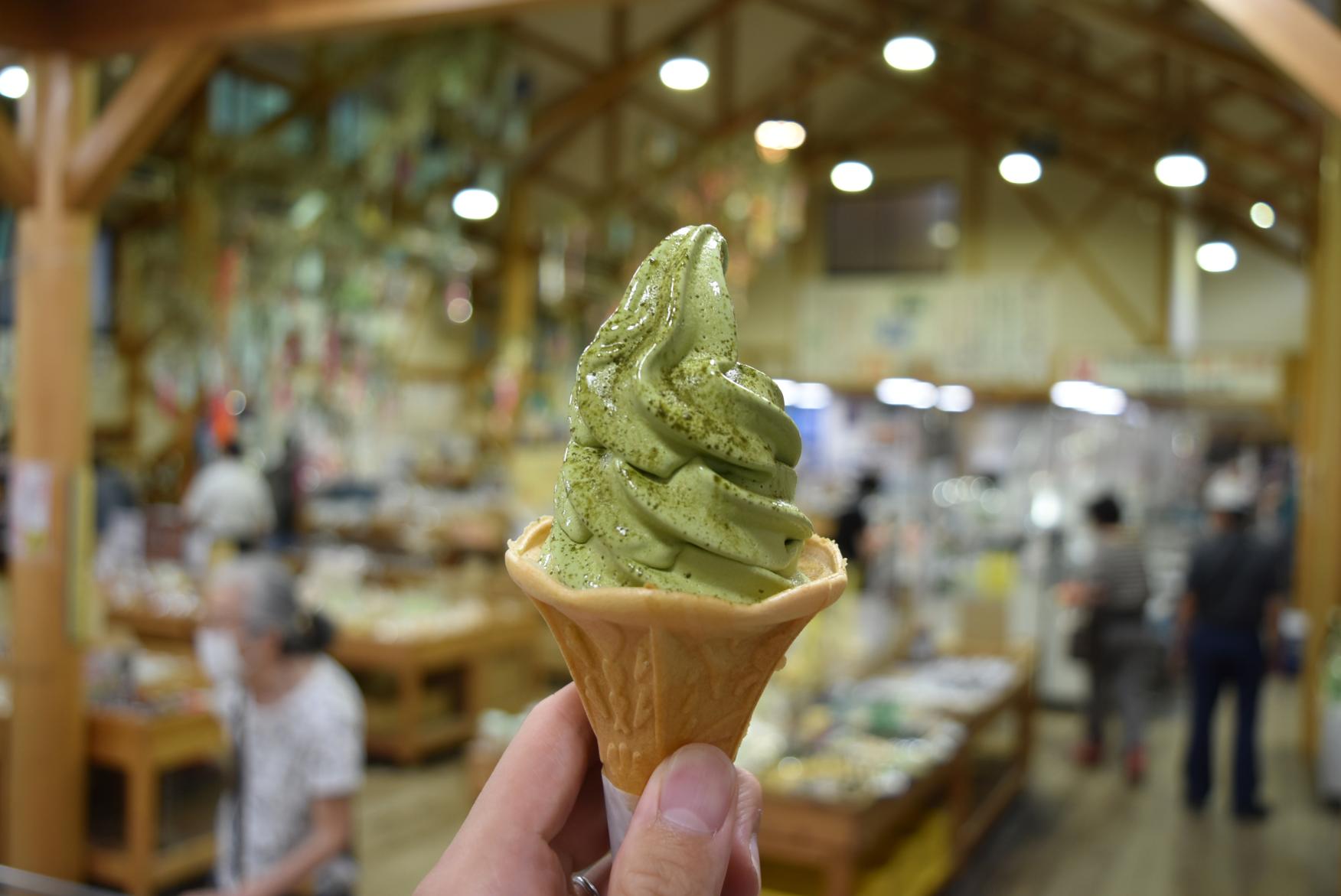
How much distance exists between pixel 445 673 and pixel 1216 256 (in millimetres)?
11373

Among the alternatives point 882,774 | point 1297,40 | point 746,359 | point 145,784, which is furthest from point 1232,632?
point 746,359

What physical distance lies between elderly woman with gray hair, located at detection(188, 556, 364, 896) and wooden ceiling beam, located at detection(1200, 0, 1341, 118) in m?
3.21

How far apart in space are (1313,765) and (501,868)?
25.7 ft

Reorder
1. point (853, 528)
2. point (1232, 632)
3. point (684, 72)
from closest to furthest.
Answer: point (1232, 632)
point (684, 72)
point (853, 528)

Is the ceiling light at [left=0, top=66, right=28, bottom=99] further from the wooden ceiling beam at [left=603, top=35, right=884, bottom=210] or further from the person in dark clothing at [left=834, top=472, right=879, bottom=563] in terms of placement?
the wooden ceiling beam at [left=603, top=35, right=884, bottom=210]

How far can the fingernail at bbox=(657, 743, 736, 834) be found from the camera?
1.24 m

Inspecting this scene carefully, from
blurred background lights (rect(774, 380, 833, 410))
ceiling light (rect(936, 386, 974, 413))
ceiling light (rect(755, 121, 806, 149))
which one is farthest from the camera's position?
blurred background lights (rect(774, 380, 833, 410))

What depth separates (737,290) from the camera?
1433cm

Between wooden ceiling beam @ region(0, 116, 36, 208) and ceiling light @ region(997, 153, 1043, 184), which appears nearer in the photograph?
wooden ceiling beam @ region(0, 116, 36, 208)

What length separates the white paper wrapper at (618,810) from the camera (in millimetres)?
1401

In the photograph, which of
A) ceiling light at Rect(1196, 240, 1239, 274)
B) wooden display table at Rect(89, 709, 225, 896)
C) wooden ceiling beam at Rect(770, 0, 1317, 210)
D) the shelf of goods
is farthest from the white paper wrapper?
ceiling light at Rect(1196, 240, 1239, 274)

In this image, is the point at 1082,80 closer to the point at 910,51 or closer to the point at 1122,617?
the point at 910,51

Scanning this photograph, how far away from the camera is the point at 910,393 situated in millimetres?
8922

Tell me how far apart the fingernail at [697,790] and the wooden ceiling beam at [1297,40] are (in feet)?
9.80
